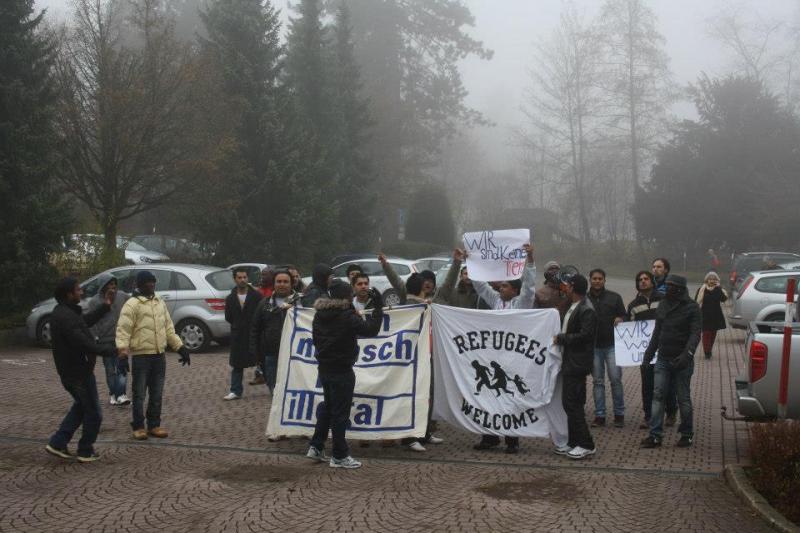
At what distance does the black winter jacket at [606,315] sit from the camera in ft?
34.9

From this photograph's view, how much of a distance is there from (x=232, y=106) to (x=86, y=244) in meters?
10.5

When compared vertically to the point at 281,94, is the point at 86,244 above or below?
below

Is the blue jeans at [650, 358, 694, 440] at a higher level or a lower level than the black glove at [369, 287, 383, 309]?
lower

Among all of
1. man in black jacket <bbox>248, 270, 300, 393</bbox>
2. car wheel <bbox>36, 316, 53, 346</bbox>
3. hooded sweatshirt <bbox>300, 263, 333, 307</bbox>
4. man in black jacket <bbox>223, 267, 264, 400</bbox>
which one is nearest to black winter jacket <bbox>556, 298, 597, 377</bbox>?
hooded sweatshirt <bbox>300, 263, 333, 307</bbox>

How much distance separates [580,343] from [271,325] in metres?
3.88

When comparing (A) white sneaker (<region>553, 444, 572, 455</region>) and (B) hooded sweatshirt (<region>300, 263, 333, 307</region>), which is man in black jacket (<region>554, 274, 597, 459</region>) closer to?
(A) white sneaker (<region>553, 444, 572, 455</region>)

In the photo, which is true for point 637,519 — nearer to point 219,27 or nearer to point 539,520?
point 539,520

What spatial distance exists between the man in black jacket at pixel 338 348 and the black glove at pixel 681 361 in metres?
3.11

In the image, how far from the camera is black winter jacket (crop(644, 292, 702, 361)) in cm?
925

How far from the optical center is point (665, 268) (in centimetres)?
1098

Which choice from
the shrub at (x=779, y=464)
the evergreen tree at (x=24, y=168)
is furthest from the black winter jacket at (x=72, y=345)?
the evergreen tree at (x=24, y=168)

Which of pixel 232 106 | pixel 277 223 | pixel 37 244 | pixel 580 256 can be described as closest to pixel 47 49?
pixel 37 244

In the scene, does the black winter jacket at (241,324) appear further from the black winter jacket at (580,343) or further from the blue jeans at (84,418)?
the black winter jacket at (580,343)

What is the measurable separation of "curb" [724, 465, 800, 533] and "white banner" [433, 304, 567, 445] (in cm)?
176
